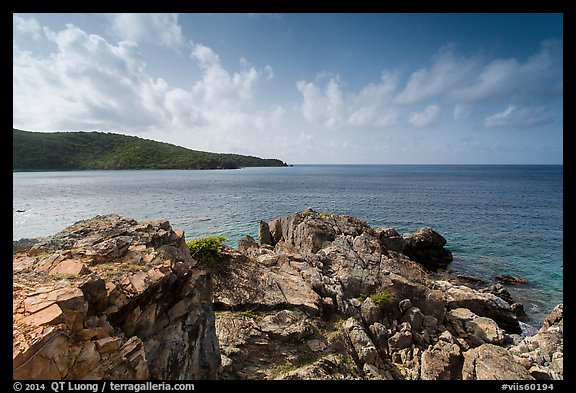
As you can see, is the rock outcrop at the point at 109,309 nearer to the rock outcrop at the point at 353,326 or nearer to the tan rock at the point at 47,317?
the tan rock at the point at 47,317

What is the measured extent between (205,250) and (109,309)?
934 centimetres

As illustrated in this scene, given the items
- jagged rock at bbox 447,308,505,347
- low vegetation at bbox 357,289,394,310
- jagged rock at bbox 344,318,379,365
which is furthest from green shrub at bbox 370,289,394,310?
jagged rock at bbox 447,308,505,347

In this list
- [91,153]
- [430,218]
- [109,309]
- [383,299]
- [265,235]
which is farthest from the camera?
[91,153]

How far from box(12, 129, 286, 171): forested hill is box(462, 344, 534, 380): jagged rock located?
463 ft

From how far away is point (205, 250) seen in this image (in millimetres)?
14828

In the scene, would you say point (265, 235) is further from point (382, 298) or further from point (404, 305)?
point (404, 305)

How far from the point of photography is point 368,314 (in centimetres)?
1431

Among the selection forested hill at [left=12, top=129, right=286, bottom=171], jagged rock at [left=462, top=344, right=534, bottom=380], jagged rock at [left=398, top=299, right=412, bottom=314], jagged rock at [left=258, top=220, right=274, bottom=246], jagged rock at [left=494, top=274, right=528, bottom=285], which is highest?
forested hill at [left=12, top=129, right=286, bottom=171]

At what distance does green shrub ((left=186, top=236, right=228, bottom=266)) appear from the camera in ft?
47.5

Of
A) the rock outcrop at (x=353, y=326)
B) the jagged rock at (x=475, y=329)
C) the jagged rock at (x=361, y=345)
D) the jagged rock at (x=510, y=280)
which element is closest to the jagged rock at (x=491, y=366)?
the rock outcrop at (x=353, y=326)

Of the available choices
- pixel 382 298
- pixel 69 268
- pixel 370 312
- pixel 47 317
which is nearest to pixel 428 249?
pixel 382 298

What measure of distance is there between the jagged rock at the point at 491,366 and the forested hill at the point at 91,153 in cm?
14119

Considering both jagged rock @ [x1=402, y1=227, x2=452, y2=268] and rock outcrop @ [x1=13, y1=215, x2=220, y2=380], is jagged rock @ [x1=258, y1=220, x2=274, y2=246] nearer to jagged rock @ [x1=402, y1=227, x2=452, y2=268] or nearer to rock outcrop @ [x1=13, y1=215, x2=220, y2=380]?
jagged rock @ [x1=402, y1=227, x2=452, y2=268]
